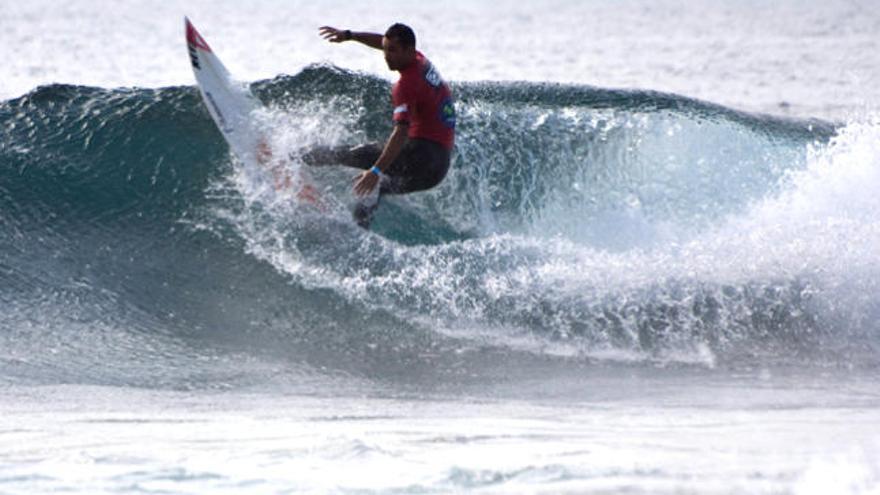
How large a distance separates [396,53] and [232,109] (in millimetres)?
1602

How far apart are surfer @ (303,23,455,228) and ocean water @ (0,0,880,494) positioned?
13.4 inches

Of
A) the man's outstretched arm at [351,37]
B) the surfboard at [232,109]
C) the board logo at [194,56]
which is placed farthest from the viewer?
the board logo at [194,56]

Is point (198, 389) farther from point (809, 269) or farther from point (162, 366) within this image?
point (809, 269)

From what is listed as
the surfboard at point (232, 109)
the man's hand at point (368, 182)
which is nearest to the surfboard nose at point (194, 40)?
the surfboard at point (232, 109)

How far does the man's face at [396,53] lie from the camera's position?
7.23 meters

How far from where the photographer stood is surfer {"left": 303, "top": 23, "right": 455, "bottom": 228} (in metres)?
7.25

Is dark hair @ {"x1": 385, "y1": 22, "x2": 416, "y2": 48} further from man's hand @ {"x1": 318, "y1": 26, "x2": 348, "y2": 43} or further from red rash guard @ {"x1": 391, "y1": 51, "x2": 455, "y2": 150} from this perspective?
man's hand @ {"x1": 318, "y1": 26, "x2": 348, "y2": 43}

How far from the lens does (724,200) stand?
9336mm

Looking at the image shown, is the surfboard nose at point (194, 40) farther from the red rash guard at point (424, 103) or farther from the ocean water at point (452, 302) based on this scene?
the red rash guard at point (424, 103)

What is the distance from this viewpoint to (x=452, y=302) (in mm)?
7230

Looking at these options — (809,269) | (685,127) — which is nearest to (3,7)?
(685,127)

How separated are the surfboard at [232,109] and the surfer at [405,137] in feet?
1.08

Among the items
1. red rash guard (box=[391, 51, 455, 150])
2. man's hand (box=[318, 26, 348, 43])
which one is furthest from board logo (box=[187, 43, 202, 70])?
red rash guard (box=[391, 51, 455, 150])

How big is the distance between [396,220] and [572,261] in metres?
1.31
